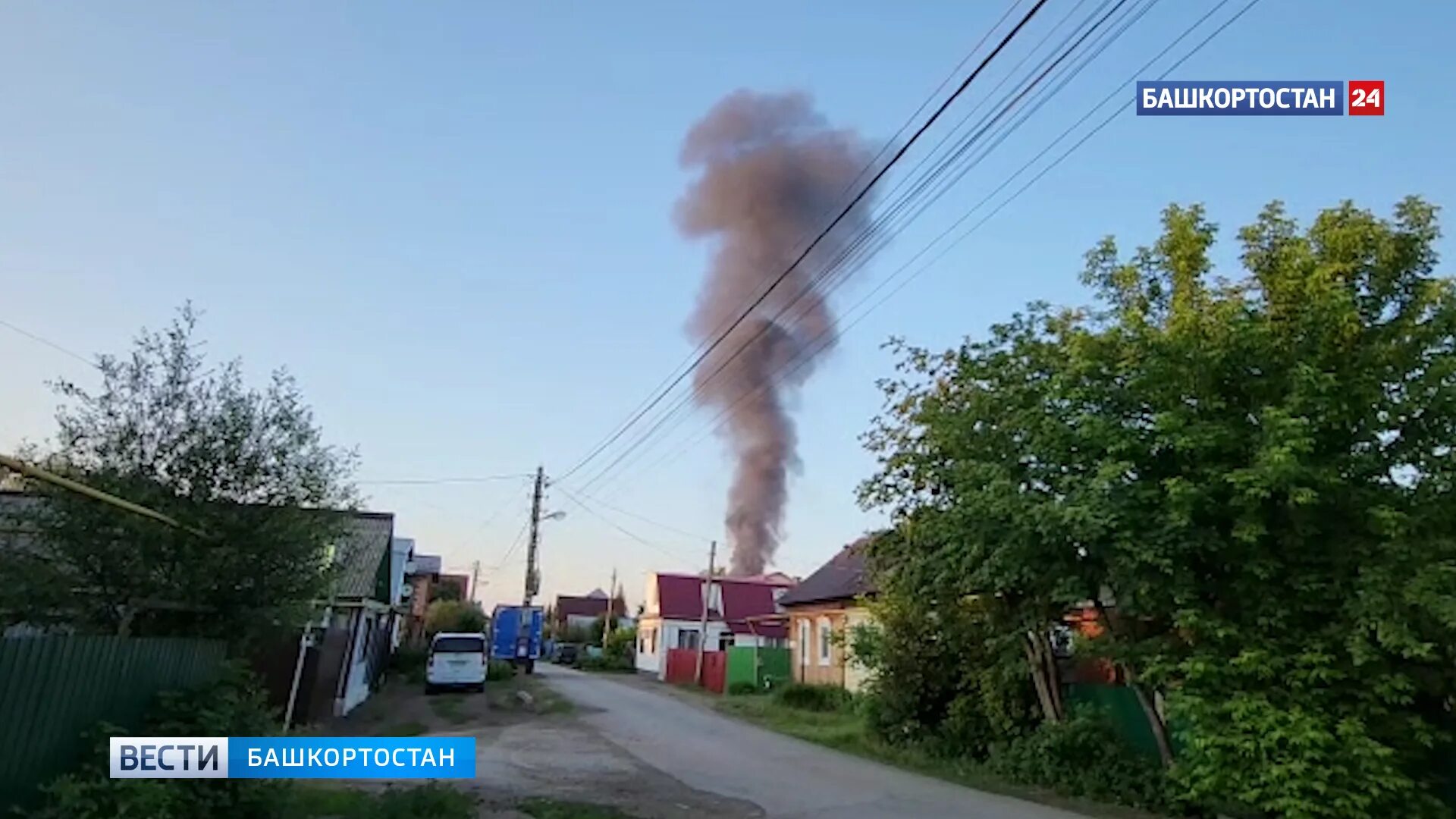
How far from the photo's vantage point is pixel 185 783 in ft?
24.2

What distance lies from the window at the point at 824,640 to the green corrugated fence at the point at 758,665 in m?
3.95

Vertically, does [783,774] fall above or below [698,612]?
below

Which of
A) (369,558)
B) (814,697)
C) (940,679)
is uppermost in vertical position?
(369,558)

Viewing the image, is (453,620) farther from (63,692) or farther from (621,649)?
(63,692)

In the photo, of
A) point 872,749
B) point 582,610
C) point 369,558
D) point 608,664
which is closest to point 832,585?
point 872,749

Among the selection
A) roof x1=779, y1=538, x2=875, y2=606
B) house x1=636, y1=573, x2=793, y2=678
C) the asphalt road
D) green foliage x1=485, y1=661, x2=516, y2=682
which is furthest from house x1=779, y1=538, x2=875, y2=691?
house x1=636, y1=573, x2=793, y2=678

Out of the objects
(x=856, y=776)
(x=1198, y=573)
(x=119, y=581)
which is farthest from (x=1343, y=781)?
(x=119, y=581)

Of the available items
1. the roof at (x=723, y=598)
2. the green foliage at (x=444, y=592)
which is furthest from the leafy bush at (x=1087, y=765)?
the green foliage at (x=444, y=592)

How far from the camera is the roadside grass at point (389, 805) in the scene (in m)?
Result: 8.75

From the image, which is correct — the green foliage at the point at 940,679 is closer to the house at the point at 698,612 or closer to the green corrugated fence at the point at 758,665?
the green corrugated fence at the point at 758,665

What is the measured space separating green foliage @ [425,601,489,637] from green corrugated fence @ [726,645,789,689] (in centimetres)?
1278

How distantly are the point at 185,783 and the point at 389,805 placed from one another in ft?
6.29

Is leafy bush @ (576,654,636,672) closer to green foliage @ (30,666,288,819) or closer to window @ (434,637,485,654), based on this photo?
window @ (434,637,485,654)

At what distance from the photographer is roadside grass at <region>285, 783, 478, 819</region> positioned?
8750 millimetres
